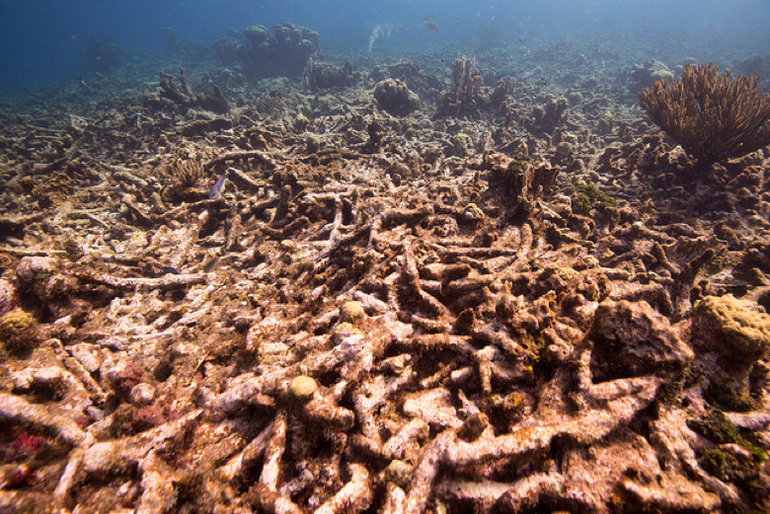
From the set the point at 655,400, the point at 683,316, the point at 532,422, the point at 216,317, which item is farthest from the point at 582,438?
the point at 216,317

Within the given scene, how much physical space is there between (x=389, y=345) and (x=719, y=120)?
9732 mm

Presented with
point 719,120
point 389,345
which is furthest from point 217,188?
point 719,120

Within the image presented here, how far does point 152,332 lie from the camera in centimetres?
419

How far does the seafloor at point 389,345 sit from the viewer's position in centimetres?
222

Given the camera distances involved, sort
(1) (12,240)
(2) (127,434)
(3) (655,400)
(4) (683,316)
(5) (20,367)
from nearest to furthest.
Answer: (3) (655,400)
(2) (127,434)
(5) (20,367)
(4) (683,316)
(1) (12,240)

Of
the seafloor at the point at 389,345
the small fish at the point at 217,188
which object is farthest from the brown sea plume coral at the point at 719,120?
the small fish at the point at 217,188

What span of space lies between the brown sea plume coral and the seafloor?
442 millimetres

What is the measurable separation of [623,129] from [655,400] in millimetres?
14989

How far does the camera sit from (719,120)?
7.04m

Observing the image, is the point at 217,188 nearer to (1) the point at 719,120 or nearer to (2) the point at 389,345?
(2) the point at 389,345

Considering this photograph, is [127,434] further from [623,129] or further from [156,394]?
[623,129]

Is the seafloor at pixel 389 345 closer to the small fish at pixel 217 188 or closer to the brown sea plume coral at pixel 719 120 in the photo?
the small fish at pixel 217 188

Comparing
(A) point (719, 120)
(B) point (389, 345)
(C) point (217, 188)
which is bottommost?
(B) point (389, 345)

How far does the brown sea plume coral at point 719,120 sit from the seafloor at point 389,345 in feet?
1.45
